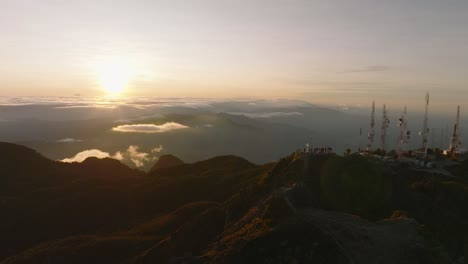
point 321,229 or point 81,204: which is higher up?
point 321,229

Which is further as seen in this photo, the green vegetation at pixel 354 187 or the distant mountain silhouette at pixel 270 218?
the green vegetation at pixel 354 187

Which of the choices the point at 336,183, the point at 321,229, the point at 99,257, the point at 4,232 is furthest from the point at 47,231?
the point at 321,229

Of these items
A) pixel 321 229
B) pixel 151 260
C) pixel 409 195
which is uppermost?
pixel 321 229

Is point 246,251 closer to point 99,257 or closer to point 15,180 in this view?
point 99,257

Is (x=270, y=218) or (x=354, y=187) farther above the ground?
(x=270, y=218)

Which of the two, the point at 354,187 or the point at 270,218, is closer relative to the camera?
the point at 270,218

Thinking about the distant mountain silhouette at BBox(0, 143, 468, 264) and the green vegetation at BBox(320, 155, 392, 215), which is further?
the green vegetation at BBox(320, 155, 392, 215)

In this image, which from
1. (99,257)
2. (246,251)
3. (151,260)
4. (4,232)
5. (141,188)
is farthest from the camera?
(141,188)

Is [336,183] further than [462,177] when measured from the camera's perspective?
No
